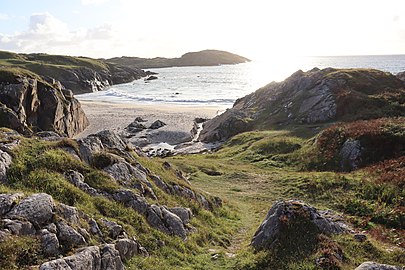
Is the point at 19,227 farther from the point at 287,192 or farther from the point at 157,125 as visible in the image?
the point at 157,125

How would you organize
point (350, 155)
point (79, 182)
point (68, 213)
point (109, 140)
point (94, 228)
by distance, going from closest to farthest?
point (68, 213)
point (94, 228)
point (79, 182)
point (109, 140)
point (350, 155)

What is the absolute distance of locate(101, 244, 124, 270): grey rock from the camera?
11.7 metres

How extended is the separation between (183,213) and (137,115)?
6626 cm

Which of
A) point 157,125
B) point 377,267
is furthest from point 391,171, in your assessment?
point 157,125

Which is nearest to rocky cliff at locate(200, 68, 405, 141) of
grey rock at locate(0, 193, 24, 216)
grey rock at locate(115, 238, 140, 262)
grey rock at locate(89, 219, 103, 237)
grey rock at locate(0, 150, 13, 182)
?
grey rock at locate(115, 238, 140, 262)

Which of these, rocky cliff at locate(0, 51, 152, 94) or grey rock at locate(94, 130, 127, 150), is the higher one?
rocky cliff at locate(0, 51, 152, 94)

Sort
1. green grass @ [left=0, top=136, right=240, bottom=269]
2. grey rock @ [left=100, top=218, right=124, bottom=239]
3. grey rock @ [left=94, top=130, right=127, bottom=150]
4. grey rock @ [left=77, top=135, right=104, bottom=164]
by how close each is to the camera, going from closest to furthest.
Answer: grey rock @ [left=100, top=218, right=124, bottom=239] → green grass @ [left=0, top=136, right=240, bottom=269] → grey rock @ [left=77, top=135, right=104, bottom=164] → grey rock @ [left=94, top=130, right=127, bottom=150]

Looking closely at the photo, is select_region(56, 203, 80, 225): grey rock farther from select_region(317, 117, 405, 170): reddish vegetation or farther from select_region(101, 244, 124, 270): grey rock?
select_region(317, 117, 405, 170): reddish vegetation

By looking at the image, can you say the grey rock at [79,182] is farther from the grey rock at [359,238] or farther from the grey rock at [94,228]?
the grey rock at [359,238]

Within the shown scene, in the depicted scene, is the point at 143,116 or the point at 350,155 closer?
the point at 350,155

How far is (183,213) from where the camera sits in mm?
18656

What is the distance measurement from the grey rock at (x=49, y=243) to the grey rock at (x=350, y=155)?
2726 centimetres

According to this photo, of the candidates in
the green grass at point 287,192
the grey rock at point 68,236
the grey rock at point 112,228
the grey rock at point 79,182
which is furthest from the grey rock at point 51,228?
the green grass at point 287,192

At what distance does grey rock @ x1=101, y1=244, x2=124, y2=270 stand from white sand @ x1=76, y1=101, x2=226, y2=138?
4962cm
